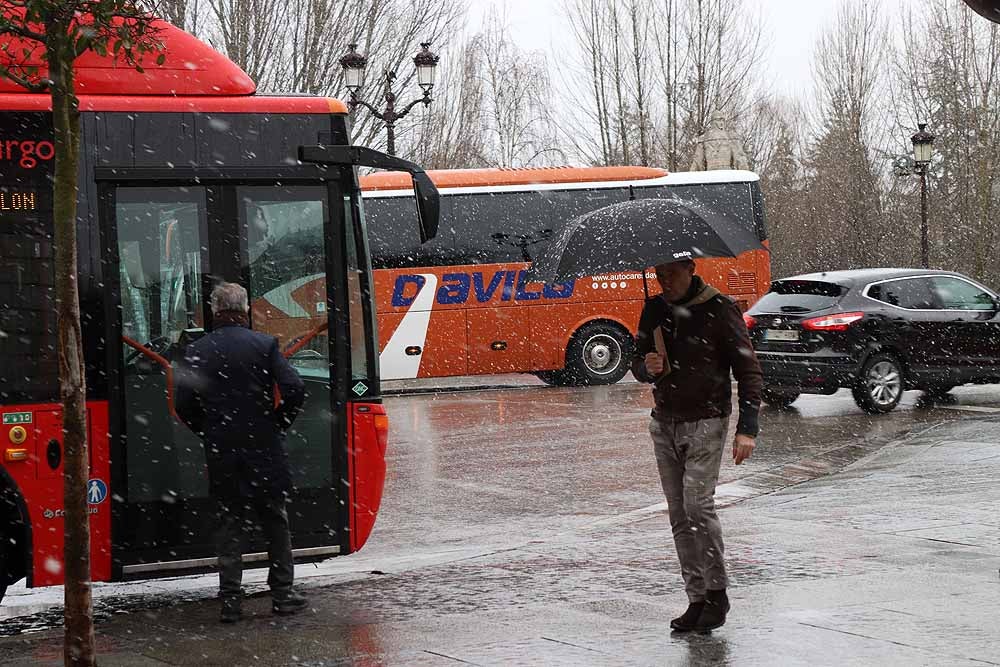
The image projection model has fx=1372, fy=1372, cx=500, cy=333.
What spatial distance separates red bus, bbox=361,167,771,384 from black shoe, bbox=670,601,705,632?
53.0ft

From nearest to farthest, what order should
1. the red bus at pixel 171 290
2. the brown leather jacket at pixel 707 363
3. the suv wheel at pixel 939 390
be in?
the brown leather jacket at pixel 707 363 < the red bus at pixel 171 290 < the suv wheel at pixel 939 390

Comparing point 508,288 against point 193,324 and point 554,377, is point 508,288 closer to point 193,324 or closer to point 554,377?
point 554,377

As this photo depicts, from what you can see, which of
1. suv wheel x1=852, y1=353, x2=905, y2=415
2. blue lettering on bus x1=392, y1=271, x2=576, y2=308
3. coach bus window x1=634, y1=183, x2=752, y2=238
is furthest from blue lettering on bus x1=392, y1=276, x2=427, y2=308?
suv wheel x1=852, y1=353, x2=905, y2=415

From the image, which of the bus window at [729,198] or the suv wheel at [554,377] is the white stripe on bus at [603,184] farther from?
the suv wheel at [554,377]

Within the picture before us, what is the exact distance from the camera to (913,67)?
45.7 meters

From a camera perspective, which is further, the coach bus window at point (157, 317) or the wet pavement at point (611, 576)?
the coach bus window at point (157, 317)

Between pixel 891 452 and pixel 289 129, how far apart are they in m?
7.53

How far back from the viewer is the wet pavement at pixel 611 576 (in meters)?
6.14

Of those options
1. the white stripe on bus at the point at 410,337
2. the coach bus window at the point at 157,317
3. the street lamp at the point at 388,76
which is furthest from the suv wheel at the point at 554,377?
the coach bus window at the point at 157,317

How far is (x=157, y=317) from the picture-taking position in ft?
24.6

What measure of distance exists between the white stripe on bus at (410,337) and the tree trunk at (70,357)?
54.4 feet

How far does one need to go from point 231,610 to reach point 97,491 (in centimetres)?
105

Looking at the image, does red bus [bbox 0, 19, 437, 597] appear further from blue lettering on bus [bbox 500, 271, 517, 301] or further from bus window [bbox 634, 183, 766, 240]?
bus window [bbox 634, 183, 766, 240]

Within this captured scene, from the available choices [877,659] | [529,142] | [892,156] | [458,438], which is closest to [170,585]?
[877,659]
